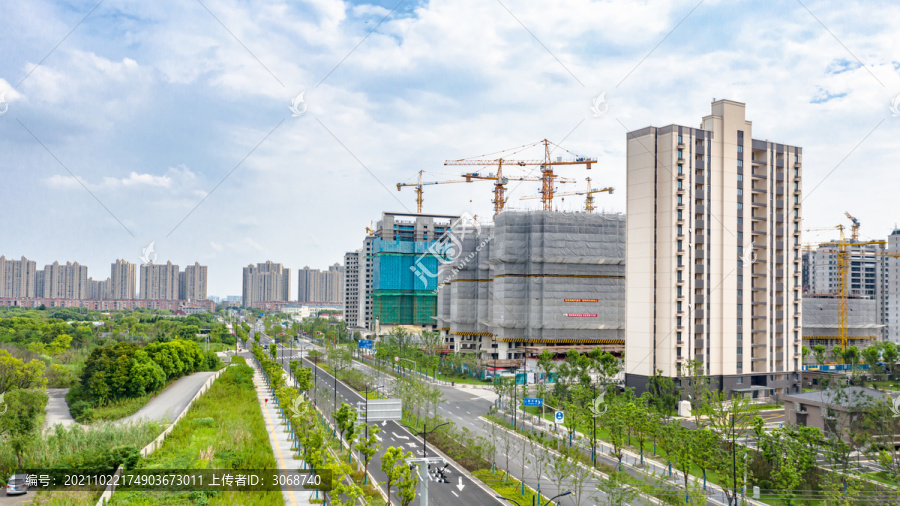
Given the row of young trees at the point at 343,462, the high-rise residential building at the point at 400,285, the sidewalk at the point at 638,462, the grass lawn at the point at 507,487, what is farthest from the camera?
the high-rise residential building at the point at 400,285

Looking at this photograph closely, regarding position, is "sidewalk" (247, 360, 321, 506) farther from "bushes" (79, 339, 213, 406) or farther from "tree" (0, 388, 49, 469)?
"tree" (0, 388, 49, 469)

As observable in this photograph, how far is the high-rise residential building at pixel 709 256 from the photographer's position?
5738cm

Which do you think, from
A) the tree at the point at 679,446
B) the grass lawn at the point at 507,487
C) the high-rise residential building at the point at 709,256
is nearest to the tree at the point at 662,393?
the high-rise residential building at the point at 709,256

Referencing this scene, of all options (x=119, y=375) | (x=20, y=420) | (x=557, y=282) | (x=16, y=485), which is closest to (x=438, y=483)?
(x=16, y=485)

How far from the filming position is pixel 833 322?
100562 millimetres


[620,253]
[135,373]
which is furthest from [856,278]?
[135,373]

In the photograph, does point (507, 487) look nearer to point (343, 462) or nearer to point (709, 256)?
point (343, 462)

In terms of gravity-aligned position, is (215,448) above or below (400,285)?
below

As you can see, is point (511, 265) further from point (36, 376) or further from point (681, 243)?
point (36, 376)

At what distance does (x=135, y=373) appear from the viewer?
5678cm

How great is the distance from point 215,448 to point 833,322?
101m

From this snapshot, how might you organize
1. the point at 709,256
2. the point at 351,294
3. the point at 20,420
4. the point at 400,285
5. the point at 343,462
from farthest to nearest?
1. the point at 351,294
2. the point at 400,285
3. the point at 709,256
4. the point at 20,420
5. the point at 343,462

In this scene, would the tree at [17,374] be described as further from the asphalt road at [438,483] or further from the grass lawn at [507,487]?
the grass lawn at [507,487]

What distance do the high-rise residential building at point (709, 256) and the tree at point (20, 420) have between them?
48.7 metres
